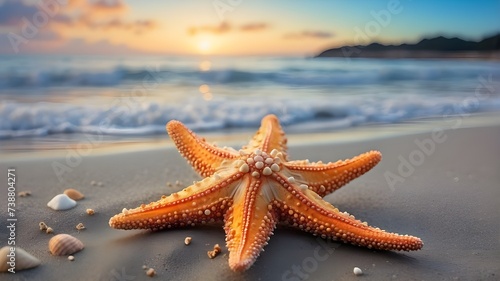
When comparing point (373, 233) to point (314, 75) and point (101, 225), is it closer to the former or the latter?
point (101, 225)

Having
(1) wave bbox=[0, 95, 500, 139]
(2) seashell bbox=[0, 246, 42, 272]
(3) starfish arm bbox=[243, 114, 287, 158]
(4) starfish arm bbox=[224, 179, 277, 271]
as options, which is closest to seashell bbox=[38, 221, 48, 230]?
(2) seashell bbox=[0, 246, 42, 272]

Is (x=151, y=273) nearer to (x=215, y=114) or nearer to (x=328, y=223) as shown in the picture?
(x=328, y=223)

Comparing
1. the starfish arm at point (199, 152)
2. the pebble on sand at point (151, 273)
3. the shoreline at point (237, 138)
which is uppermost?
the shoreline at point (237, 138)

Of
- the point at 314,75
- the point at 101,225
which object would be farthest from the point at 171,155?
the point at 314,75

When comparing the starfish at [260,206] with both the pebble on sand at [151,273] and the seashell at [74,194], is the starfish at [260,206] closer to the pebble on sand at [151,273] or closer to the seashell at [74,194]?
the pebble on sand at [151,273]

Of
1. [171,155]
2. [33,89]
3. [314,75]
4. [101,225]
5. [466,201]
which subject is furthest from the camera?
[314,75]

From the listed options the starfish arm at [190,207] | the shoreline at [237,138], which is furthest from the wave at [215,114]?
the starfish arm at [190,207]

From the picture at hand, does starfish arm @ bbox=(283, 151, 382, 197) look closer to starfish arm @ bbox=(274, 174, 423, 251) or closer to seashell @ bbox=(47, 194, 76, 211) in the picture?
starfish arm @ bbox=(274, 174, 423, 251)
